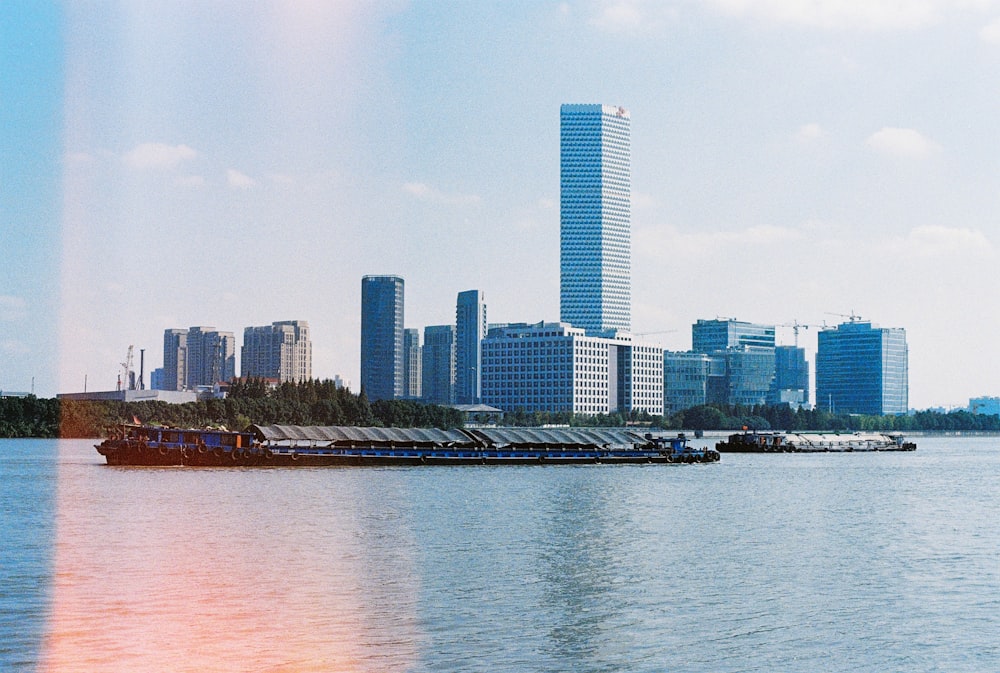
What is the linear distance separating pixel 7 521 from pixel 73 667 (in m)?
51.6

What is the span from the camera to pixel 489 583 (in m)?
56.3

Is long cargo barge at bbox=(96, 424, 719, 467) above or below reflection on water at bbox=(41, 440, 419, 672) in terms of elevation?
above

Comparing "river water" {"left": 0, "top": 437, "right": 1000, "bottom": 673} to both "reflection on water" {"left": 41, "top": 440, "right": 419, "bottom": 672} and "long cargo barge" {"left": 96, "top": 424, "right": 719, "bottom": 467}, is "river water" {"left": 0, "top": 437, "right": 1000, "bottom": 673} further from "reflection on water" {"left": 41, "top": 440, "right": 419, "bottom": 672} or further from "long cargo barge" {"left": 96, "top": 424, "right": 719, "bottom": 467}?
"long cargo barge" {"left": 96, "top": 424, "right": 719, "bottom": 467}

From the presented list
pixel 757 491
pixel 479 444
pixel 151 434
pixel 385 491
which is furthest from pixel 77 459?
pixel 757 491

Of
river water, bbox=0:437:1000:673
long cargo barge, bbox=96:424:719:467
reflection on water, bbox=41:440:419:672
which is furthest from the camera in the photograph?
long cargo barge, bbox=96:424:719:467

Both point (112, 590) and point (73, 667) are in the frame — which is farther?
point (112, 590)

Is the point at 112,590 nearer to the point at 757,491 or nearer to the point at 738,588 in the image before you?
the point at 738,588

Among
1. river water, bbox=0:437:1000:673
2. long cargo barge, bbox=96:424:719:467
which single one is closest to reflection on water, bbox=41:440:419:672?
river water, bbox=0:437:1000:673

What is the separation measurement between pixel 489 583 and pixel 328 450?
113m

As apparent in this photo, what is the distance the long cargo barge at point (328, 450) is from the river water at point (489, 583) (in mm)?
50213

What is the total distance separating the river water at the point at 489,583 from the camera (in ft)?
136

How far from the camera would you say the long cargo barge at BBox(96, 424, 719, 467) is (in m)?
164

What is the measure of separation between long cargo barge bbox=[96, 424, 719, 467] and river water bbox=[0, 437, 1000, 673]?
165 ft

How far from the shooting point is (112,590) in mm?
53375
